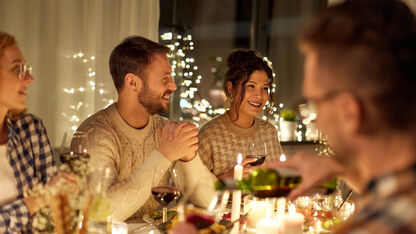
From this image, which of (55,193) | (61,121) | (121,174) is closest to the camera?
(55,193)

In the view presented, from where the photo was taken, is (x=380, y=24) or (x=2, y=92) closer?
(x=380, y=24)

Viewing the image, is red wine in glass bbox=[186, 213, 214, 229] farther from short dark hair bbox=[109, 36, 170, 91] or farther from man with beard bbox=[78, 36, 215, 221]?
short dark hair bbox=[109, 36, 170, 91]

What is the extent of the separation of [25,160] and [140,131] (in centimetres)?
68

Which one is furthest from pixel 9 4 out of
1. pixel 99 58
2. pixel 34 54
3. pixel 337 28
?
pixel 337 28

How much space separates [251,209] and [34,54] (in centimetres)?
214

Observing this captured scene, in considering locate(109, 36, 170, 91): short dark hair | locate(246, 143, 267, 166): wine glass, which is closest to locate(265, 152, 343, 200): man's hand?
locate(246, 143, 267, 166): wine glass

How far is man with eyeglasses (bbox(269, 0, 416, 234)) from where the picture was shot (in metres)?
0.84

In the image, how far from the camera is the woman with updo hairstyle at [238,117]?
3143 millimetres

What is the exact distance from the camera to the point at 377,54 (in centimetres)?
88

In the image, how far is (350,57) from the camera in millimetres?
899

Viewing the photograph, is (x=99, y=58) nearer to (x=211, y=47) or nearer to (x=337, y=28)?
(x=211, y=47)

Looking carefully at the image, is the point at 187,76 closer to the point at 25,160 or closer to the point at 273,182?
the point at 25,160

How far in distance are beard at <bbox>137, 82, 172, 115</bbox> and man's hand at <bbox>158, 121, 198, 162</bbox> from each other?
1.25 feet

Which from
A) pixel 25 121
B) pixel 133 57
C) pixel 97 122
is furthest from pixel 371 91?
pixel 133 57
